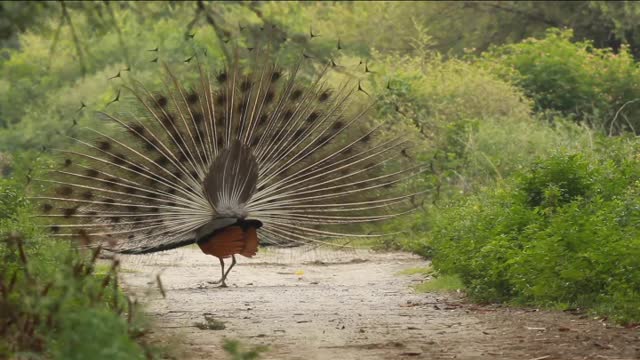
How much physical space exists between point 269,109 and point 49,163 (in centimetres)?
352

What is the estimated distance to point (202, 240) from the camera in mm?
13961

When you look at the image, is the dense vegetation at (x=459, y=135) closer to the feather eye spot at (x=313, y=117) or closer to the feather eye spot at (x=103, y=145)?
the feather eye spot at (x=103, y=145)

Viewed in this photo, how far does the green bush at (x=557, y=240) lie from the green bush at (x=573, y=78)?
41.8 ft

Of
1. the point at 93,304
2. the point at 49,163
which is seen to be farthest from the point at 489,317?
the point at 49,163

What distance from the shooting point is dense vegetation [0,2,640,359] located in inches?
296

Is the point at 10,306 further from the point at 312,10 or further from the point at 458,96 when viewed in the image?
the point at 312,10

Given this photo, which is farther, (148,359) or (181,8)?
(181,8)

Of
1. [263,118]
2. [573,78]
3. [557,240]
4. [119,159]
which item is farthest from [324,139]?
[573,78]

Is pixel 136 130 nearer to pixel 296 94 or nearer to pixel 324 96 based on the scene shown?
pixel 296 94

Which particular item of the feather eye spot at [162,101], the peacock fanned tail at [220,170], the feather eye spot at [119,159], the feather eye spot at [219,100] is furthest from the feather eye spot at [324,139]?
the feather eye spot at [119,159]

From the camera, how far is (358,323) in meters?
10.7

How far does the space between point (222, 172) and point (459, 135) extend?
400 inches

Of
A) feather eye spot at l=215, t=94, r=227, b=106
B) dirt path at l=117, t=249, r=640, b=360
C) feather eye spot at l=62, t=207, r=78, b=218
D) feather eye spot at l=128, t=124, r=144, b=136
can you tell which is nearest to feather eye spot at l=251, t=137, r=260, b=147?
feather eye spot at l=215, t=94, r=227, b=106

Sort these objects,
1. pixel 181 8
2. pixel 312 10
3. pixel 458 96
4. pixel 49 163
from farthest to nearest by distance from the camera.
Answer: pixel 312 10
pixel 458 96
pixel 49 163
pixel 181 8
